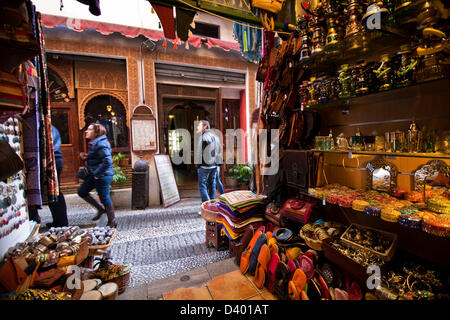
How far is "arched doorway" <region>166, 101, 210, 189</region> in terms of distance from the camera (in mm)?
6230

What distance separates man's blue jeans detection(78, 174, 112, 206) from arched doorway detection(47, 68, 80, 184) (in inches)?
70.5

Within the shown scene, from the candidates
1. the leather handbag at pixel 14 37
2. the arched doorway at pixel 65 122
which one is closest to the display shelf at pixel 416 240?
the leather handbag at pixel 14 37

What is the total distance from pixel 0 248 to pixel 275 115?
2739mm

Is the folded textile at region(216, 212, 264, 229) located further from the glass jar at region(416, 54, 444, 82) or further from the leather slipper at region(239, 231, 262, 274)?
the glass jar at region(416, 54, 444, 82)

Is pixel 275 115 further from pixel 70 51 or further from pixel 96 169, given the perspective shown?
pixel 70 51

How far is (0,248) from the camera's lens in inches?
69.9

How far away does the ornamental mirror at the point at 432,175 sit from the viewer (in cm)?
131

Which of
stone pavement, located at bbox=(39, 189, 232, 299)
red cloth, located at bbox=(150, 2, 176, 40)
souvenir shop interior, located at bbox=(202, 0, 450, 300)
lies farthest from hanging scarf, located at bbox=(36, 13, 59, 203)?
souvenir shop interior, located at bbox=(202, 0, 450, 300)

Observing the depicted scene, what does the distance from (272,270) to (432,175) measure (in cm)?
128

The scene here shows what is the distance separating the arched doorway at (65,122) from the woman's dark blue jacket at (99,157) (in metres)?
1.99

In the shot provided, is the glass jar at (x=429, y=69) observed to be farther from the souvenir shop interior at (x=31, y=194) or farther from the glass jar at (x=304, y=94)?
the souvenir shop interior at (x=31, y=194)

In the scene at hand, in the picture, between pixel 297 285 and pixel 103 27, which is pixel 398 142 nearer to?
pixel 297 285

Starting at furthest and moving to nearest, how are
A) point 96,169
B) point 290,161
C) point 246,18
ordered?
point 96,169 < point 246,18 < point 290,161
